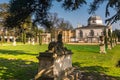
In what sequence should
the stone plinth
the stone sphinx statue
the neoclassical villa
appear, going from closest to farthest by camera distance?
the stone plinth < the stone sphinx statue < the neoclassical villa

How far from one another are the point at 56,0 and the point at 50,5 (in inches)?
18.6

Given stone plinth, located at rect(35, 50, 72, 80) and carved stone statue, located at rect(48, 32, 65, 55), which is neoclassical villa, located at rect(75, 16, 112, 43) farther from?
stone plinth, located at rect(35, 50, 72, 80)

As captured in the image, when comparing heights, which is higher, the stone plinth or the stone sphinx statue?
the stone sphinx statue

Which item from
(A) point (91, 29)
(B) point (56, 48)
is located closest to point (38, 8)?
(B) point (56, 48)

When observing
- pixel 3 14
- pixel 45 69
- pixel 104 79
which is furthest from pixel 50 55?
pixel 3 14

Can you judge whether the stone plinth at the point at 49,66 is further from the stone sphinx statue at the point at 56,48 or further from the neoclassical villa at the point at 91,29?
the neoclassical villa at the point at 91,29

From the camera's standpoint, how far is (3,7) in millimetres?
85875

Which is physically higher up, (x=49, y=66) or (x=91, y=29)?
(x=91, y=29)

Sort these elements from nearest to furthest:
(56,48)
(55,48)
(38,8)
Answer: (55,48) → (56,48) → (38,8)

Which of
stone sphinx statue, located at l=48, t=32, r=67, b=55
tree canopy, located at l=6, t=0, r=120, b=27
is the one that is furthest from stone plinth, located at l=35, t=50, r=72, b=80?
tree canopy, located at l=6, t=0, r=120, b=27

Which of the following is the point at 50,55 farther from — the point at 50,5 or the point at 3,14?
the point at 3,14

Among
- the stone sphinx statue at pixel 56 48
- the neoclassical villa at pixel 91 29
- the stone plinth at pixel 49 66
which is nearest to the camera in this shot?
the stone plinth at pixel 49 66

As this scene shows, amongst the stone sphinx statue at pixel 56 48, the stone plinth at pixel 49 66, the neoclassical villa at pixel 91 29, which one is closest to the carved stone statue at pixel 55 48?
the stone sphinx statue at pixel 56 48

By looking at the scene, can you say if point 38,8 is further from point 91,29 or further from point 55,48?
point 91,29
